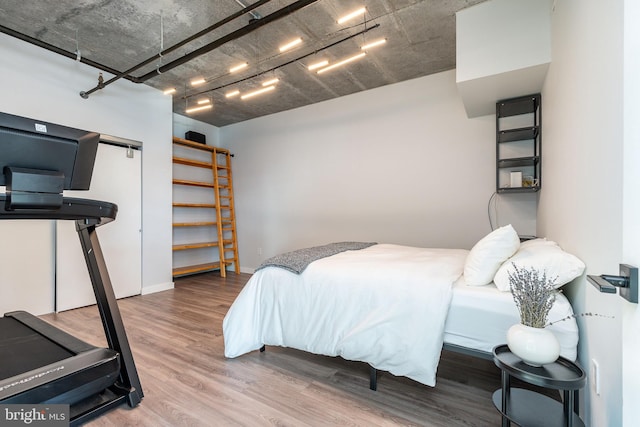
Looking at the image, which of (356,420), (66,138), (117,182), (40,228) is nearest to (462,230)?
(356,420)

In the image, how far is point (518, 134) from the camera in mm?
3174

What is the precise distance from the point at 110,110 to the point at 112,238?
5.38 feet

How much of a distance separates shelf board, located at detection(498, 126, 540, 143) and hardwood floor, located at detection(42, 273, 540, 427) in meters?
2.28

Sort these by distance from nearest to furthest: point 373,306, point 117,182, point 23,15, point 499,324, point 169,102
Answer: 1. point 499,324
2. point 373,306
3. point 23,15
4. point 117,182
5. point 169,102

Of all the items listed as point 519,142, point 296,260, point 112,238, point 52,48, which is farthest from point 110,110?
point 519,142

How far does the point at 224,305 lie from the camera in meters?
3.67

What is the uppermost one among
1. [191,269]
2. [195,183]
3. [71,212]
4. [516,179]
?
[195,183]

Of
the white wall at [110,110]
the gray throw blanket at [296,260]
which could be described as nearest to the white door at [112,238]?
the white wall at [110,110]

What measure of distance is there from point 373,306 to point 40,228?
3.73 meters

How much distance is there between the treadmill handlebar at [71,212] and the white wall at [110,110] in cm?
246

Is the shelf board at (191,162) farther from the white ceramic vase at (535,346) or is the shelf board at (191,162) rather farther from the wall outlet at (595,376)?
the wall outlet at (595,376)

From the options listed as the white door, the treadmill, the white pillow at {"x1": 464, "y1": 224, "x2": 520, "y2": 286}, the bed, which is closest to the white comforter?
the bed

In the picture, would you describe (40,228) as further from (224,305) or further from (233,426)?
(233,426)

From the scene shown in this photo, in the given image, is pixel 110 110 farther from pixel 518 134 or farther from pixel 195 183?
pixel 518 134
